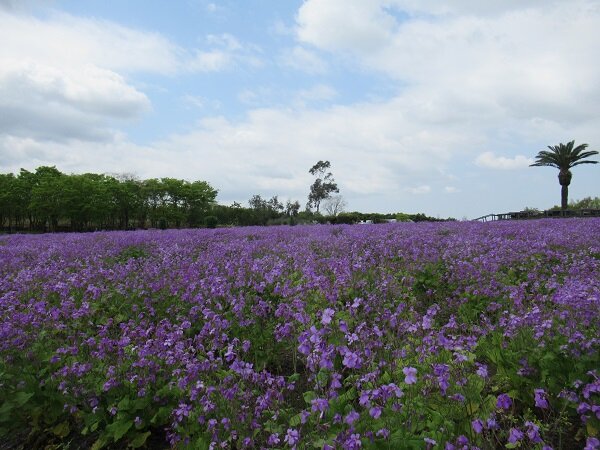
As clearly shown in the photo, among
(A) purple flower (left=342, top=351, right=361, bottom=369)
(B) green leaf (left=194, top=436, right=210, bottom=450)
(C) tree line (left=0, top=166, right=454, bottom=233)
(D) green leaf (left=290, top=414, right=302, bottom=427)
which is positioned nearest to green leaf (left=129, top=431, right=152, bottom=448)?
(B) green leaf (left=194, top=436, right=210, bottom=450)

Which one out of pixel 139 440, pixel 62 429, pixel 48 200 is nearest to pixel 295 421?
pixel 139 440

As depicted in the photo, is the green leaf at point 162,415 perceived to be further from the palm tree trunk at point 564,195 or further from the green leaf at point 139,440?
the palm tree trunk at point 564,195

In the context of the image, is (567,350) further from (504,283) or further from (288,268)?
(288,268)

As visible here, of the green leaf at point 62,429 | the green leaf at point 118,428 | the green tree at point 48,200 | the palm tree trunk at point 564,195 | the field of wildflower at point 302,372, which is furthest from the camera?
the green tree at point 48,200

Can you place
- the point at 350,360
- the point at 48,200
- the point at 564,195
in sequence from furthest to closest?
1. the point at 48,200
2. the point at 564,195
3. the point at 350,360

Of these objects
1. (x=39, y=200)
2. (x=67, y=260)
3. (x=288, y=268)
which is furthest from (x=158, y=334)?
(x=39, y=200)

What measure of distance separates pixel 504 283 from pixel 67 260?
28.8 feet

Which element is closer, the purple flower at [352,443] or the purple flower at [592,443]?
the purple flower at [592,443]

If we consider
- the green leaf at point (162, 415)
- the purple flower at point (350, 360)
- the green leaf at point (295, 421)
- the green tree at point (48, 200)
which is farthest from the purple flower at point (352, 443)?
the green tree at point (48, 200)

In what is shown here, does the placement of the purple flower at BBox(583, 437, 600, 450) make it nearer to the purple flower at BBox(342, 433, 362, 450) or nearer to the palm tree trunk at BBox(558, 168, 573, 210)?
the purple flower at BBox(342, 433, 362, 450)

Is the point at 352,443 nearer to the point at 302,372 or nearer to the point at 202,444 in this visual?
the point at 202,444

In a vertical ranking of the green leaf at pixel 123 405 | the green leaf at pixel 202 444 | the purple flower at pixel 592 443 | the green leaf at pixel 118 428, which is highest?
the purple flower at pixel 592 443

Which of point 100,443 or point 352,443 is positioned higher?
point 352,443

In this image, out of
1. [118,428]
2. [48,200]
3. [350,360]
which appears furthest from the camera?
[48,200]
